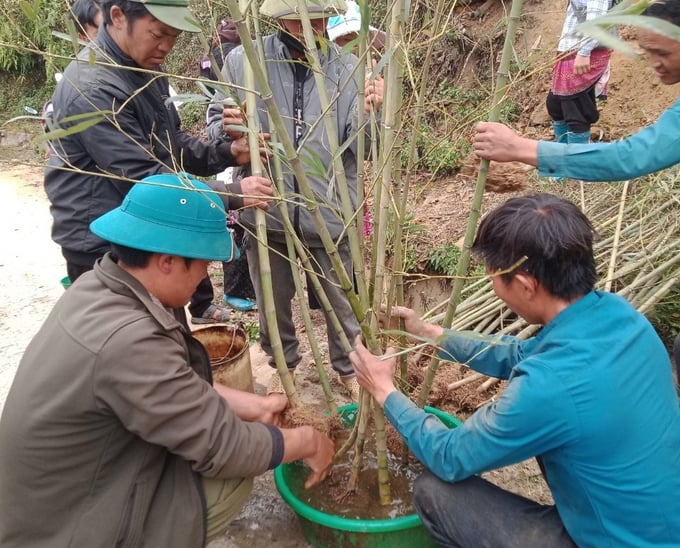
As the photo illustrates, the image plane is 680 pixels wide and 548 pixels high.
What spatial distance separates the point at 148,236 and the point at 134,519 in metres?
0.72

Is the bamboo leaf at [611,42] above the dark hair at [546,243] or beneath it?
above

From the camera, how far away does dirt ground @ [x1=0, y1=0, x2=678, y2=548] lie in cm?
235

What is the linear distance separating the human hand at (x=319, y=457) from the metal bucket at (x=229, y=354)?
758 mm

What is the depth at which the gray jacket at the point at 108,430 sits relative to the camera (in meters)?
1.42

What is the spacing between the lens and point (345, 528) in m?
1.77

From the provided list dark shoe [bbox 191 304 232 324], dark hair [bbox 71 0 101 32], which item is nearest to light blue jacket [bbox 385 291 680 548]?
dark shoe [bbox 191 304 232 324]

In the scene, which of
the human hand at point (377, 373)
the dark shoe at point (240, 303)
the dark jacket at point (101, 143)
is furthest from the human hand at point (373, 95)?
the dark shoe at point (240, 303)

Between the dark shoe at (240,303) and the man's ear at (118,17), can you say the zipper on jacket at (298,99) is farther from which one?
the dark shoe at (240,303)

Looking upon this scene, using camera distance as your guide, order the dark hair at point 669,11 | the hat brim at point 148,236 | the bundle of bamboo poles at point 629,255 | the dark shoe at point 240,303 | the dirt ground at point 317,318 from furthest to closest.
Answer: the dark shoe at point 240,303
the bundle of bamboo poles at point 629,255
the dirt ground at point 317,318
the dark hair at point 669,11
the hat brim at point 148,236

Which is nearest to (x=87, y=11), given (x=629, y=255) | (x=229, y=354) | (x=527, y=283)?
(x=229, y=354)

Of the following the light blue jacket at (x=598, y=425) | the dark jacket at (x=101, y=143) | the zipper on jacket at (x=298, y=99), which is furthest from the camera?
the zipper on jacket at (x=298, y=99)

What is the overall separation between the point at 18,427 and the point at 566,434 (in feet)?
4.24

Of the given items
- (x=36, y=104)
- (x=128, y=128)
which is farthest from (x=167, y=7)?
(x=36, y=104)

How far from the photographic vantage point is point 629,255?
2.94 metres
